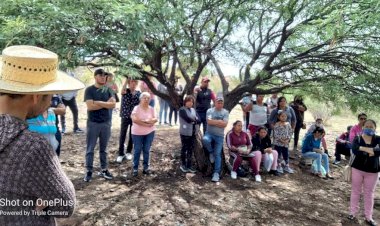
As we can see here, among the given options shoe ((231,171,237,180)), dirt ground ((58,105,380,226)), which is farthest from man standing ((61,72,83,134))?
shoe ((231,171,237,180))

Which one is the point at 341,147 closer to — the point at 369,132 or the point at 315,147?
the point at 315,147

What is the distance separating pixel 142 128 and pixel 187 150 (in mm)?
1131

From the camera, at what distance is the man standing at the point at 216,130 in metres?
6.80

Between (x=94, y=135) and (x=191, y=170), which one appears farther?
(x=191, y=170)

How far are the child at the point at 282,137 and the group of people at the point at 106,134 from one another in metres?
0.02

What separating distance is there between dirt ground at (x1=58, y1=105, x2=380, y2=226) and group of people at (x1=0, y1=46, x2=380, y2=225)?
277 mm

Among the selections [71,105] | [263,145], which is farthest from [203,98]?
[71,105]

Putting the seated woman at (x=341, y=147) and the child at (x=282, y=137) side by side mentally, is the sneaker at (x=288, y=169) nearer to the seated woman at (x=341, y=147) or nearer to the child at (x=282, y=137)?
the child at (x=282, y=137)

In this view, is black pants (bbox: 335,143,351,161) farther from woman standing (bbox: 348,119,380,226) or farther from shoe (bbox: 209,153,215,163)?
shoe (bbox: 209,153,215,163)

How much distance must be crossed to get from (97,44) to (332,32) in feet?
9.26

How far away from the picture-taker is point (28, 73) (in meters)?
1.55

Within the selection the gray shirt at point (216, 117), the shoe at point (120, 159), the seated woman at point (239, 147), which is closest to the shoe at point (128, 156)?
the shoe at point (120, 159)

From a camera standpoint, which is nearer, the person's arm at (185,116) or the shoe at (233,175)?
the person's arm at (185,116)

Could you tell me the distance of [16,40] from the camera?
Result: 350cm
